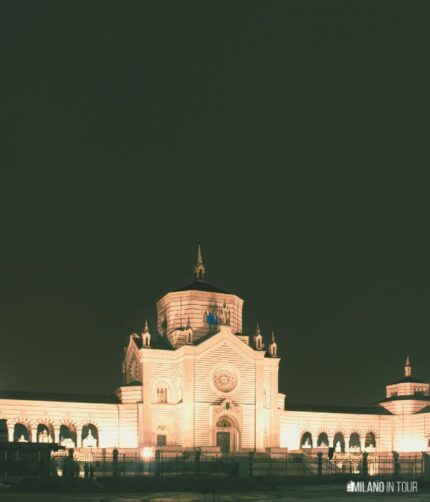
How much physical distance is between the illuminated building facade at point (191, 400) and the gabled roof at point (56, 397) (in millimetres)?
94

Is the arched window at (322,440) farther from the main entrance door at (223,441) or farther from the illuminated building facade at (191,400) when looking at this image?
the main entrance door at (223,441)

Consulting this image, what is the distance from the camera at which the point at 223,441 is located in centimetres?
7856

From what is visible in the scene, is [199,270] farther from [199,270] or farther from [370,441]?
[370,441]

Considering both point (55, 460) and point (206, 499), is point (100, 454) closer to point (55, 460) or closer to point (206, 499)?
point (55, 460)

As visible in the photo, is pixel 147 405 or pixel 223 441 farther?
pixel 223 441

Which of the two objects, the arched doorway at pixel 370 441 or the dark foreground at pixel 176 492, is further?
the arched doorway at pixel 370 441

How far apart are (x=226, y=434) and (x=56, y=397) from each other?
14.1 m

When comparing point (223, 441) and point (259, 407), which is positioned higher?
point (259, 407)

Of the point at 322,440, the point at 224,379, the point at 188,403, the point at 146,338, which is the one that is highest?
the point at 146,338

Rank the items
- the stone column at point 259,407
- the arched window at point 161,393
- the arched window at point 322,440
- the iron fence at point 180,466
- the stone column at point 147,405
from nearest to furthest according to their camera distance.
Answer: the iron fence at point 180,466
the stone column at point 147,405
the arched window at point 161,393
the stone column at point 259,407
the arched window at point 322,440

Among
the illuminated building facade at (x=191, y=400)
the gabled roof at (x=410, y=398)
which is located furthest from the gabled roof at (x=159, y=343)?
the gabled roof at (x=410, y=398)

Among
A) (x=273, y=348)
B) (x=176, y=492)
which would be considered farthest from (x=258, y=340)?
(x=176, y=492)

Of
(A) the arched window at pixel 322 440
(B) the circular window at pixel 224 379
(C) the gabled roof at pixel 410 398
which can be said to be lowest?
(A) the arched window at pixel 322 440

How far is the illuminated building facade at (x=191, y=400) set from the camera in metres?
76.6
